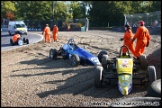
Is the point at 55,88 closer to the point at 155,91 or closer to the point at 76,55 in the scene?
the point at 155,91

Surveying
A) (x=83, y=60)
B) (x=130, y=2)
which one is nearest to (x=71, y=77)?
(x=83, y=60)

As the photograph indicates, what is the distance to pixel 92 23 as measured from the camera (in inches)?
2360

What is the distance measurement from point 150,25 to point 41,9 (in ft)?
141

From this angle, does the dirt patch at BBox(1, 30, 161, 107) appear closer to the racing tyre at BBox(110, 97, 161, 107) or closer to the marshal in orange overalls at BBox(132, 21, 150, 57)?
the marshal in orange overalls at BBox(132, 21, 150, 57)

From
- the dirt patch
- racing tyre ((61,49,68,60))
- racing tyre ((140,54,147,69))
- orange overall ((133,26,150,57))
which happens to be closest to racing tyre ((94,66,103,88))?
the dirt patch

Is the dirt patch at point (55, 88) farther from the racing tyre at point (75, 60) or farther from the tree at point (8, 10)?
the tree at point (8, 10)

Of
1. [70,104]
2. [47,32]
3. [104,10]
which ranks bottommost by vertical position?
[70,104]

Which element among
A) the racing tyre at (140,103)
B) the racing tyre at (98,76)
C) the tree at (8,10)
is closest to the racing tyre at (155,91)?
the racing tyre at (140,103)

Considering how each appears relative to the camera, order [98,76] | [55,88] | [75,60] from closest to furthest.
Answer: [98,76] < [55,88] < [75,60]

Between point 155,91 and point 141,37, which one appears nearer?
point 155,91

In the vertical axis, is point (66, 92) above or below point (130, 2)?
below

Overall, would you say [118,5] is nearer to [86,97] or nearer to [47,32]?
[47,32]

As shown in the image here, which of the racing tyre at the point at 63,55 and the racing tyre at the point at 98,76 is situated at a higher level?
the racing tyre at the point at 63,55

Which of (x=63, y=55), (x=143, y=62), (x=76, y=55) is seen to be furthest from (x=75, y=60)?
(x=143, y=62)
